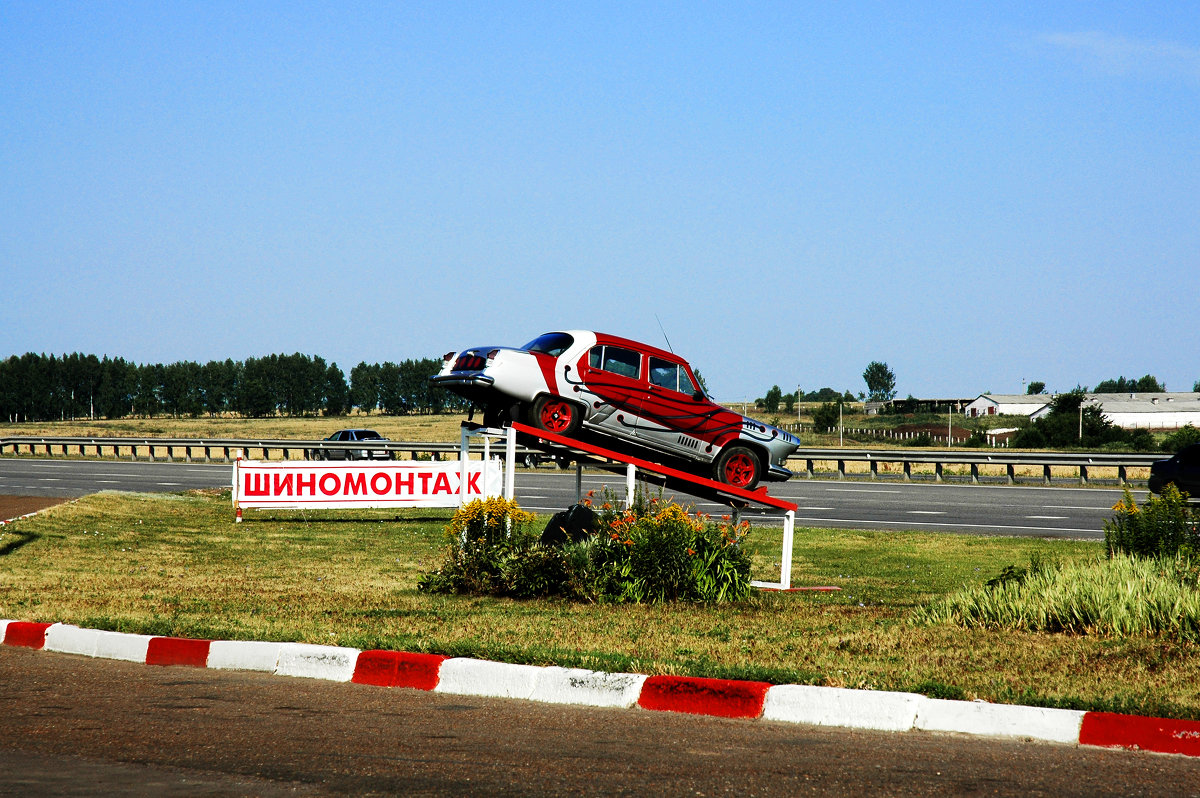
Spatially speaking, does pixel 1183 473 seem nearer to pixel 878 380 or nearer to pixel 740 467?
pixel 740 467

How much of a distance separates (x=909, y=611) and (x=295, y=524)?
1358 centimetres

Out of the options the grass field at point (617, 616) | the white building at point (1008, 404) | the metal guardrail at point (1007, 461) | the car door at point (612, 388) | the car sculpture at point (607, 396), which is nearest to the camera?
the grass field at point (617, 616)

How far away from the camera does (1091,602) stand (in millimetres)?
8266

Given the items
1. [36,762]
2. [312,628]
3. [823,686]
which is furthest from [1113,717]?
[312,628]

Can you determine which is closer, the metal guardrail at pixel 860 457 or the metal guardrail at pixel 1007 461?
the metal guardrail at pixel 1007 461

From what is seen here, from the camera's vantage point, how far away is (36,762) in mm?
5094

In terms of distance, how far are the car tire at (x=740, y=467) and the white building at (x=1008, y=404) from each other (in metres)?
124

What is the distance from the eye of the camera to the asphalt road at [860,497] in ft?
74.2

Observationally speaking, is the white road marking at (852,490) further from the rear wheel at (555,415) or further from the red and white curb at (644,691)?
the red and white curb at (644,691)

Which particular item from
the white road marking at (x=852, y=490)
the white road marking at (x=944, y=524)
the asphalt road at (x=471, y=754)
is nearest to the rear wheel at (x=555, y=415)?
the asphalt road at (x=471, y=754)

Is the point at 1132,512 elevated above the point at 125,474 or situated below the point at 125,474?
above

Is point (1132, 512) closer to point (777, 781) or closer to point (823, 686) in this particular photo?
point (823, 686)

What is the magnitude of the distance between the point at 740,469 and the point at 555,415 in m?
2.92

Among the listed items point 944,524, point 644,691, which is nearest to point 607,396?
point 644,691
